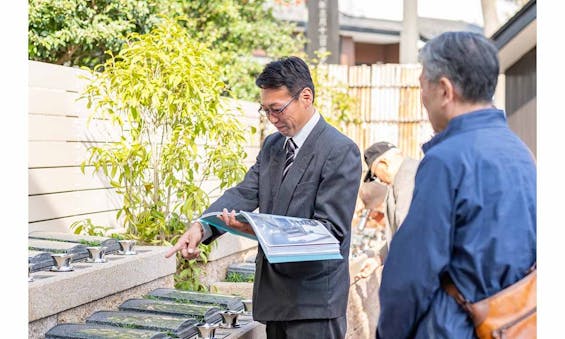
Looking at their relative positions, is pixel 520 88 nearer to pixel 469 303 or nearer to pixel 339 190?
pixel 339 190

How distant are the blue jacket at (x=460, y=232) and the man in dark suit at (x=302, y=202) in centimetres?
102

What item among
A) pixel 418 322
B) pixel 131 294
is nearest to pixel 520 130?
pixel 131 294

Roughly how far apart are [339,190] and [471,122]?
3.62 ft

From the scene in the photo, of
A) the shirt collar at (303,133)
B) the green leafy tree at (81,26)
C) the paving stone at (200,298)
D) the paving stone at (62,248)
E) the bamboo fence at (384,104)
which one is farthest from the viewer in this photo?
the bamboo fence at (384,104)

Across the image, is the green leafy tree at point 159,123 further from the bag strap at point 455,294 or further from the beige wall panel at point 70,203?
the bag strap at point 455,294

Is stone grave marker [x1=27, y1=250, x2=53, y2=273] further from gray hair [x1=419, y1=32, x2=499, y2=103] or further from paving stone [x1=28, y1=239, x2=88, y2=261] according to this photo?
gray hair [x1=419, y1=32, x2=499, y2=103]

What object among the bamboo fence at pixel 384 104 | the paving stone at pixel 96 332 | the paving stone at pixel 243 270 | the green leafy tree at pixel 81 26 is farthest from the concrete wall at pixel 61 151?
the bamboo fence at pixel 384 104

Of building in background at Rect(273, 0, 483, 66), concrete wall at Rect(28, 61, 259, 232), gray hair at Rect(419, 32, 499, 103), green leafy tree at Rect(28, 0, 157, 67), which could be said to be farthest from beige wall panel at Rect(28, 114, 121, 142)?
building in background at Rect(273, 0, 483, 66)

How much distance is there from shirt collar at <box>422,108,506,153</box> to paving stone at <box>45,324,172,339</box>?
1.66 metres

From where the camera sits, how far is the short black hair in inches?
144

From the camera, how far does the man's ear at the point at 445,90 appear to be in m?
2.52

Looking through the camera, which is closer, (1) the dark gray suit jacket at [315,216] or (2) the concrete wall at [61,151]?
(1) the dark gray suit jacket at [315,216]

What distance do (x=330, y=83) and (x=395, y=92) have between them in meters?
0.98

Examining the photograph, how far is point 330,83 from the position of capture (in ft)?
39.6
